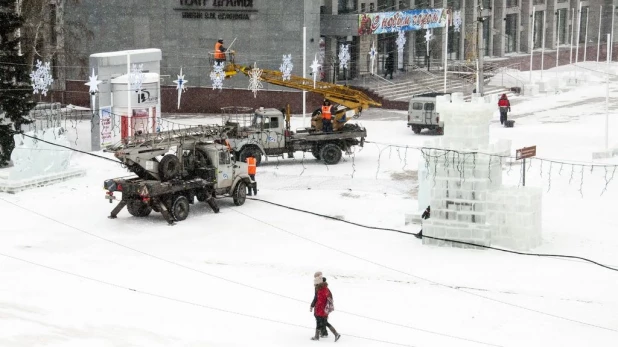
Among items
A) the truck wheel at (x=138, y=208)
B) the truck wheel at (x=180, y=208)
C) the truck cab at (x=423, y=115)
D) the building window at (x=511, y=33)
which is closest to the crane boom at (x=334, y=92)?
the truck cab at (x=423, y=115)

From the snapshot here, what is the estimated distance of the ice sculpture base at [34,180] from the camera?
3691cm

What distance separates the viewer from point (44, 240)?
102 feet

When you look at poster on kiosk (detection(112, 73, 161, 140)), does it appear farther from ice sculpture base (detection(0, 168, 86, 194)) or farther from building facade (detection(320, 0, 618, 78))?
building facade (detection(320, 0, 618, 78))

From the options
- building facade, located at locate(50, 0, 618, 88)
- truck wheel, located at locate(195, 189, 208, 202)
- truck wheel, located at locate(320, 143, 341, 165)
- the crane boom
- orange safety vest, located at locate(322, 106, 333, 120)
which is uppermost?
building facade, located at locate(50, 0, 618, 88)

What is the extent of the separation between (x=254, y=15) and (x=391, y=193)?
25430 millimetres

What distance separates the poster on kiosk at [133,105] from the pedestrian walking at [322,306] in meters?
24.4

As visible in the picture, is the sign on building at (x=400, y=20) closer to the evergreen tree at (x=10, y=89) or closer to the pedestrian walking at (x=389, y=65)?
the pedestrian walking at (x=389, y=65)

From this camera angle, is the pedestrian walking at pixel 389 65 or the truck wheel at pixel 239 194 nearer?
the truck wheel at pixel 239 194

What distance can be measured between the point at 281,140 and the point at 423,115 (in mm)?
9793

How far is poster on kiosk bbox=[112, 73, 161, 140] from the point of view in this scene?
4600 centimetres

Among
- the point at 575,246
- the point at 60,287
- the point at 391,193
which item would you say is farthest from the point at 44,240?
the point at 575,246

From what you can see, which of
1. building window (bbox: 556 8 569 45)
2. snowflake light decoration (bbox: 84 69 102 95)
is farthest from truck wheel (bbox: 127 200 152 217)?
building window (bbox: 556 8 569 45)

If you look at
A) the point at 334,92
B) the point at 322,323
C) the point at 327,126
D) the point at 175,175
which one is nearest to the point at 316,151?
the point at 327,126

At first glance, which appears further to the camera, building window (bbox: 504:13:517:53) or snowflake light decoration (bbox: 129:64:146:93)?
building window (bbox: 504:13:517:53)
